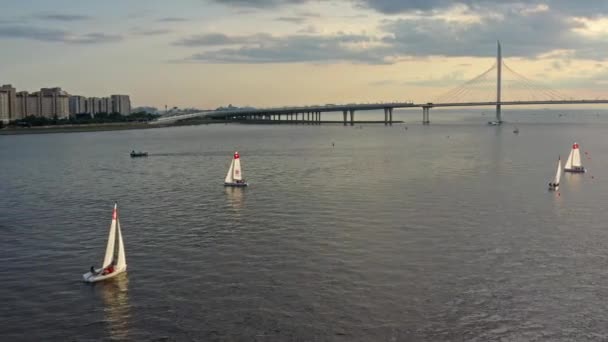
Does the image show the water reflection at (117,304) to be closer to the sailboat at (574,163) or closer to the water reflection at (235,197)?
the water reflection at (235,197)

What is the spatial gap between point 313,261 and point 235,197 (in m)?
22.4

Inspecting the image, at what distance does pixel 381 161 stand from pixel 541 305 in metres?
62.3

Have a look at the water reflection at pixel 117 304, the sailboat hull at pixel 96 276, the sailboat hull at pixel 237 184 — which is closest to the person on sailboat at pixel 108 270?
the sailboat hull at pixel 96 276

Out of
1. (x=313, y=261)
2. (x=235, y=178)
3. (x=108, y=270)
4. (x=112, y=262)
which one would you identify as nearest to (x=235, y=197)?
(x=235, y=178)

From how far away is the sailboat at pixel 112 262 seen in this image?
1073 inches

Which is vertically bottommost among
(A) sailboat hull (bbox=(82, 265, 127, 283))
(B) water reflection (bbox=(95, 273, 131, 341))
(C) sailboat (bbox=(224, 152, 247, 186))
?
(B) water reflection (bbox=(95, 273, 131, 341))

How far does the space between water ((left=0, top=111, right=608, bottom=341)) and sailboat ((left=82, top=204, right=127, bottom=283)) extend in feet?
1.98

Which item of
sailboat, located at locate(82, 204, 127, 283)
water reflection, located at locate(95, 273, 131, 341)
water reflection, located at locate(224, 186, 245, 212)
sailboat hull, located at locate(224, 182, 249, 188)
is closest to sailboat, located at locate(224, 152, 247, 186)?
sailboat hull, located at locate(224, 182, 249, 188)

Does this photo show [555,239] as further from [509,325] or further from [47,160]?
[47,160]

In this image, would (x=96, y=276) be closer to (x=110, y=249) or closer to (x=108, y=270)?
(x=108, y=270)

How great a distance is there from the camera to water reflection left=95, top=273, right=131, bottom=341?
2192cm

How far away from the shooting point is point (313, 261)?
30.1 meters

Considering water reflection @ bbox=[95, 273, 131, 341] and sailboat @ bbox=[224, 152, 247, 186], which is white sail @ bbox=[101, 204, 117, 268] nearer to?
water reflection @ bbox=[95, 273, 131, 341]

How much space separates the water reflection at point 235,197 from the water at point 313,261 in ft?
1.04
